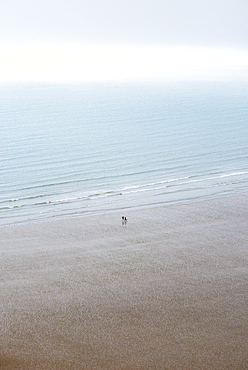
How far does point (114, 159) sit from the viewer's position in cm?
4191

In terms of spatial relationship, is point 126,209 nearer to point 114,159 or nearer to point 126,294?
point 126,294

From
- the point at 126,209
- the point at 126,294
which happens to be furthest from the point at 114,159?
the point at 126,294

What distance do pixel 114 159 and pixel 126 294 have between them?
2524cm

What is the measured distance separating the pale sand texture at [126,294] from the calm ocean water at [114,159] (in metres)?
4.92

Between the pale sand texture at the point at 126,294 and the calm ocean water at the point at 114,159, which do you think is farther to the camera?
the calm ocean water at the point at 114,159

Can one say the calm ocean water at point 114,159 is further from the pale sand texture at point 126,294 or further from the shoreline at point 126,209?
the pale sand texture at point 126,294

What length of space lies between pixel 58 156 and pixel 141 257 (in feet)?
76.3

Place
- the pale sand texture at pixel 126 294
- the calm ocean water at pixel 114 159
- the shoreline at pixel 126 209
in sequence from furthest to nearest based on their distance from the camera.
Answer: the calm ocean water at pixel 114 159 < the shoreline at pixel 126 209 < the pale sand texture at pixel 126 294

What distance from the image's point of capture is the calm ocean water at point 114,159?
31.1 metres

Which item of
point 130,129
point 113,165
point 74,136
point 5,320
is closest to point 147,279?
point 5,320

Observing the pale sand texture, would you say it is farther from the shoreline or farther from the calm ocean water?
the calm ocean water

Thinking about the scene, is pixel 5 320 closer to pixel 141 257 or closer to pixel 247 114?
pixel 141 257

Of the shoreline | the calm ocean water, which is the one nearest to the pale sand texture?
the shoreline

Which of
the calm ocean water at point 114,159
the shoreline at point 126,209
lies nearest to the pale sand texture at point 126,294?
the shoreline at point 126,209
